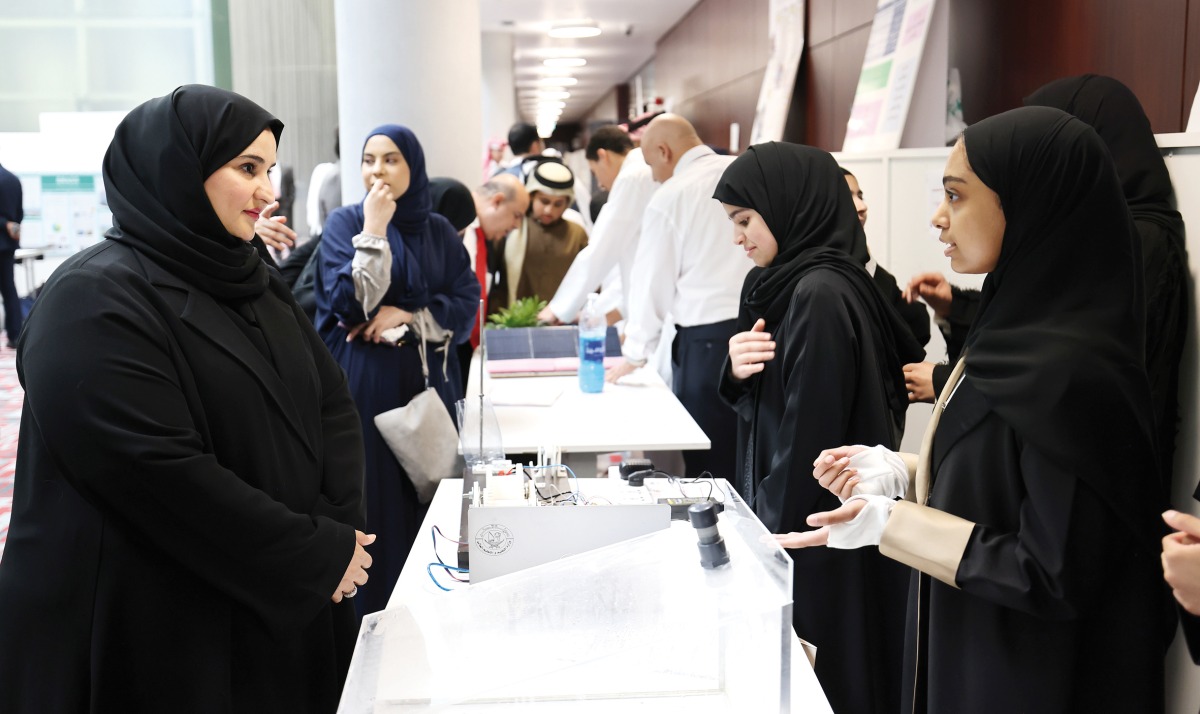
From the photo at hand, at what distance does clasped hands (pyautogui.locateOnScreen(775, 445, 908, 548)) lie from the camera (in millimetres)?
1690

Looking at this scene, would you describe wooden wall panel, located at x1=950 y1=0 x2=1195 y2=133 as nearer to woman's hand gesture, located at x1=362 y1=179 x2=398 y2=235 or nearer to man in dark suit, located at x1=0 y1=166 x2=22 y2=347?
woman's hand gesture, located at x1=362 y1=179 x2=398 y2=235

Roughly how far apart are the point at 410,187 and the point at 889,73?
2.57m

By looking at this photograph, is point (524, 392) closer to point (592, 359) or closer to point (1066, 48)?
point (592, 359)

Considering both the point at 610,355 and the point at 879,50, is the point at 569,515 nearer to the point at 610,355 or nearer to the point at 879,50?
the point at 610,355

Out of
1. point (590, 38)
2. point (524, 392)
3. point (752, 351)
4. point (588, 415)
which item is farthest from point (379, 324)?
point (590, 38)

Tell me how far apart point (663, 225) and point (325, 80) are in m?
3.63

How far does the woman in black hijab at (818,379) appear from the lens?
2326 mm

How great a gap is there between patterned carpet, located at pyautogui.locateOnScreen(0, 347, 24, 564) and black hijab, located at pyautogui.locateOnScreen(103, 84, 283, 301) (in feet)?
2.29

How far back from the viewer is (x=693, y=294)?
4242 mm

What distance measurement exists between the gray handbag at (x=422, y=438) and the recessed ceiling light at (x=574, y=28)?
8.52 metres

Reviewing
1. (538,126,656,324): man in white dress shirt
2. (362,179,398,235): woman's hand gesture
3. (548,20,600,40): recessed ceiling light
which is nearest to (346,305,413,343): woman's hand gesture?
(362,179,398,235): woman's hand gesture

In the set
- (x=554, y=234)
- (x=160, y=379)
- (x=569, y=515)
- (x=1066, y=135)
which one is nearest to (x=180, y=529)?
(x=160, y=379)

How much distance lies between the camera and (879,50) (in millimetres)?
5172

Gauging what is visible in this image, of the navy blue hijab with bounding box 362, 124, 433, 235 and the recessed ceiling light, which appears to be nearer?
the navy blue hijab with bounding box 362, 124, 433, 235
